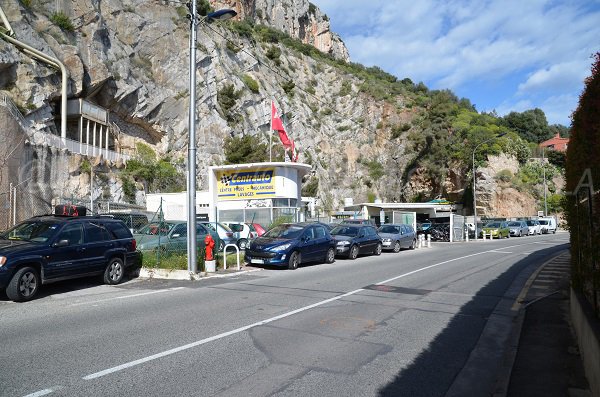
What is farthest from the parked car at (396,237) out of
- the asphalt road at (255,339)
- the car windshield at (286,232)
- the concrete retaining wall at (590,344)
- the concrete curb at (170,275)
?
the concrete retaining wall at (590,344)

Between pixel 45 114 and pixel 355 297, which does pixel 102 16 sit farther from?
pixel 355 297

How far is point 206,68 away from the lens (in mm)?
49469

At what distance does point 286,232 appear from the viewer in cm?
1697

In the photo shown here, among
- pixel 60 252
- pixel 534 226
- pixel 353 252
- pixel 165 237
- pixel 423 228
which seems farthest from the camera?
pixel 534 226

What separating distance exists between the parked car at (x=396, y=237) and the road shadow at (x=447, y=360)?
14116 mm

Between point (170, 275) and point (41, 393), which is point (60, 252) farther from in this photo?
point (41, 393)

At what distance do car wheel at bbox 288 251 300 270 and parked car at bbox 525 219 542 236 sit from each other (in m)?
39.4

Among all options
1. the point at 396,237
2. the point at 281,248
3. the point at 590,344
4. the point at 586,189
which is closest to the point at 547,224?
the point at 396,237

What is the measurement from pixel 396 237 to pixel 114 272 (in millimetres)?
16550

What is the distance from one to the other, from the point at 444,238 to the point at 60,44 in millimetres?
33892

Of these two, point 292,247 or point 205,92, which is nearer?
point 292,247

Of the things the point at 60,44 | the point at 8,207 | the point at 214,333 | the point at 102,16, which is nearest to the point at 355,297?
the point at 214,333

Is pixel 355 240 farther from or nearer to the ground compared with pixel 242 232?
nearer to the ground

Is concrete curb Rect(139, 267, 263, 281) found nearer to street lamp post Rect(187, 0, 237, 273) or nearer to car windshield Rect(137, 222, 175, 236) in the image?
street lamp post Rect(187, 0, 237, 273)
